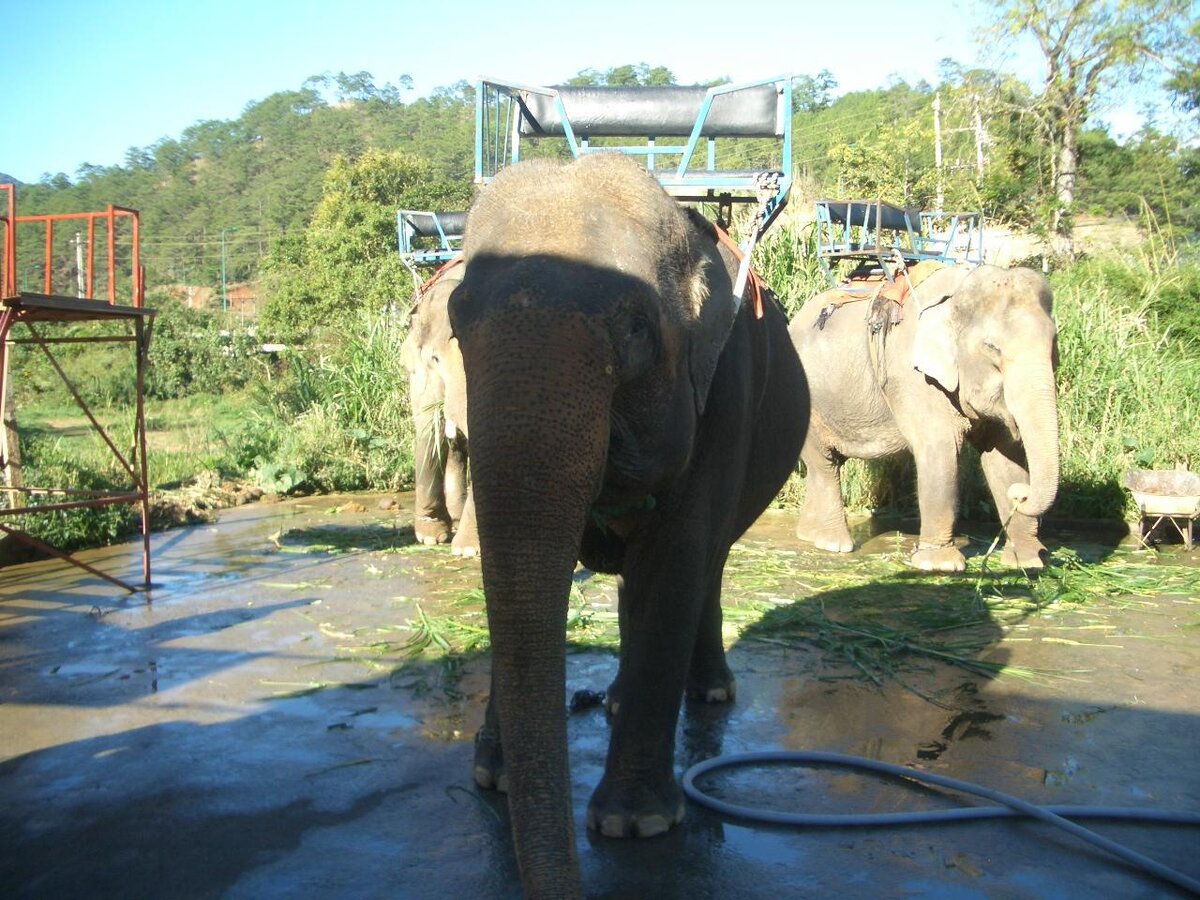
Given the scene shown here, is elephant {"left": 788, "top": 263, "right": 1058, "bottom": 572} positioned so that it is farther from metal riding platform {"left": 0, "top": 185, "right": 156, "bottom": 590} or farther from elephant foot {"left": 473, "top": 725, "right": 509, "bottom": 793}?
metal riding platform {"left": 0, "top": 185, "right": 156, "bottom": 590}

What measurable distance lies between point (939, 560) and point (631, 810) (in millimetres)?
5122

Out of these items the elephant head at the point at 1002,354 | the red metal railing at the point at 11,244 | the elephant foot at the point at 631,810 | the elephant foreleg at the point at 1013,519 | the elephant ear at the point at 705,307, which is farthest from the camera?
the elephant foreleg at the point at 1013,519

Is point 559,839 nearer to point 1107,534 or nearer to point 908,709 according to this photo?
point 908,709

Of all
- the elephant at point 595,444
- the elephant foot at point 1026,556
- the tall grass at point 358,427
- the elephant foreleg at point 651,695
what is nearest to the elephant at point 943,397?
the elephant foot at point 1026,556

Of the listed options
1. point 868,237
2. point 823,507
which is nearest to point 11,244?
point 823,507

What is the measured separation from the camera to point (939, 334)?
27.6 feet

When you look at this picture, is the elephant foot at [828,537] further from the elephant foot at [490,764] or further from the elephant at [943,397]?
the elephant foot at [490,764]

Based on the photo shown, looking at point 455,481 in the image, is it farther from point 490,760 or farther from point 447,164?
point 447,164

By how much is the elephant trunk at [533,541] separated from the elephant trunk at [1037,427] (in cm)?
514

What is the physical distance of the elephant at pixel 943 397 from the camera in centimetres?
765

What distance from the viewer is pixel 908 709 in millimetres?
5078

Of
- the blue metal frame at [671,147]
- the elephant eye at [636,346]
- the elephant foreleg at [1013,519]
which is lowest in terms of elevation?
the elephant foreleg at [1013,519]

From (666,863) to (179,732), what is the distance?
2.34 m

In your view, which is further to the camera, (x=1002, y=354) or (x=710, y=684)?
(x=1002, y=354)
